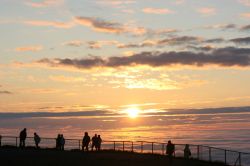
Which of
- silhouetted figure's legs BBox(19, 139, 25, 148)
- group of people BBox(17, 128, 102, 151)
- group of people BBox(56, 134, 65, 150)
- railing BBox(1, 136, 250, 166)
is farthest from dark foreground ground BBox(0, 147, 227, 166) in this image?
railing BBox(1, 136, 250, 166)

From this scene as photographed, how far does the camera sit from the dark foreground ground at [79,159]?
41531 mm

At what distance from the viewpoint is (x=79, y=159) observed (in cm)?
4431

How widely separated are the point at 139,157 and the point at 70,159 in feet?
21.9

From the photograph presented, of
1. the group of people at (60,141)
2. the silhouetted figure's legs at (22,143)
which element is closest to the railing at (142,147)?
the silhouetted figure's legs at (22,143)

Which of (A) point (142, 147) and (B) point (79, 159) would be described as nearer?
(B) point (79, 159)

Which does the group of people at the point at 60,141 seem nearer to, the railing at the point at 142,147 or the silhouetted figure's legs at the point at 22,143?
the silhouetted figure's legs at the point at 22,143

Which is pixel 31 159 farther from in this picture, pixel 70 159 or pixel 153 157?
pixel 153 157

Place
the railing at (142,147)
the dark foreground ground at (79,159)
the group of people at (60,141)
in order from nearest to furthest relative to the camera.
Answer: the dark foreground ground at (79,159) < the group of people at (60,141) < the railing at (142,147)

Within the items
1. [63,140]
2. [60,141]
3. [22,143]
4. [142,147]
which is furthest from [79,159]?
[142,147]

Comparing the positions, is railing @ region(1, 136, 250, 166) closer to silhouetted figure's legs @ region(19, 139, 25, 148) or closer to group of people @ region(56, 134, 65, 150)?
silhouetted figure's legs @ region(19, 139, 25, 148)

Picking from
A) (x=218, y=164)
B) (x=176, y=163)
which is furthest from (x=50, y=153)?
(x=218, y=164)

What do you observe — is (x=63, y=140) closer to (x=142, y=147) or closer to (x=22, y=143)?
(x=22, y=143)

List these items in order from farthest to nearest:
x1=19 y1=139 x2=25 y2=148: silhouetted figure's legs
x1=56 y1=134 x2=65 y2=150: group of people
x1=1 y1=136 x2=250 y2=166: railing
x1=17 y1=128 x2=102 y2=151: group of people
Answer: x1=1 y1=136 x2=250 y2=166: railing, x1=19 y1=139 x2=25 y2=148: silhouetted figure's legs, x1=56 y1=134 x2=65 y2=150: group of people, x1=17 y1=128 x2=102 y2=151: group of people

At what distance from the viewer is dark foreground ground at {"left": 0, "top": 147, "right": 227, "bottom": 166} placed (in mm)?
41531
